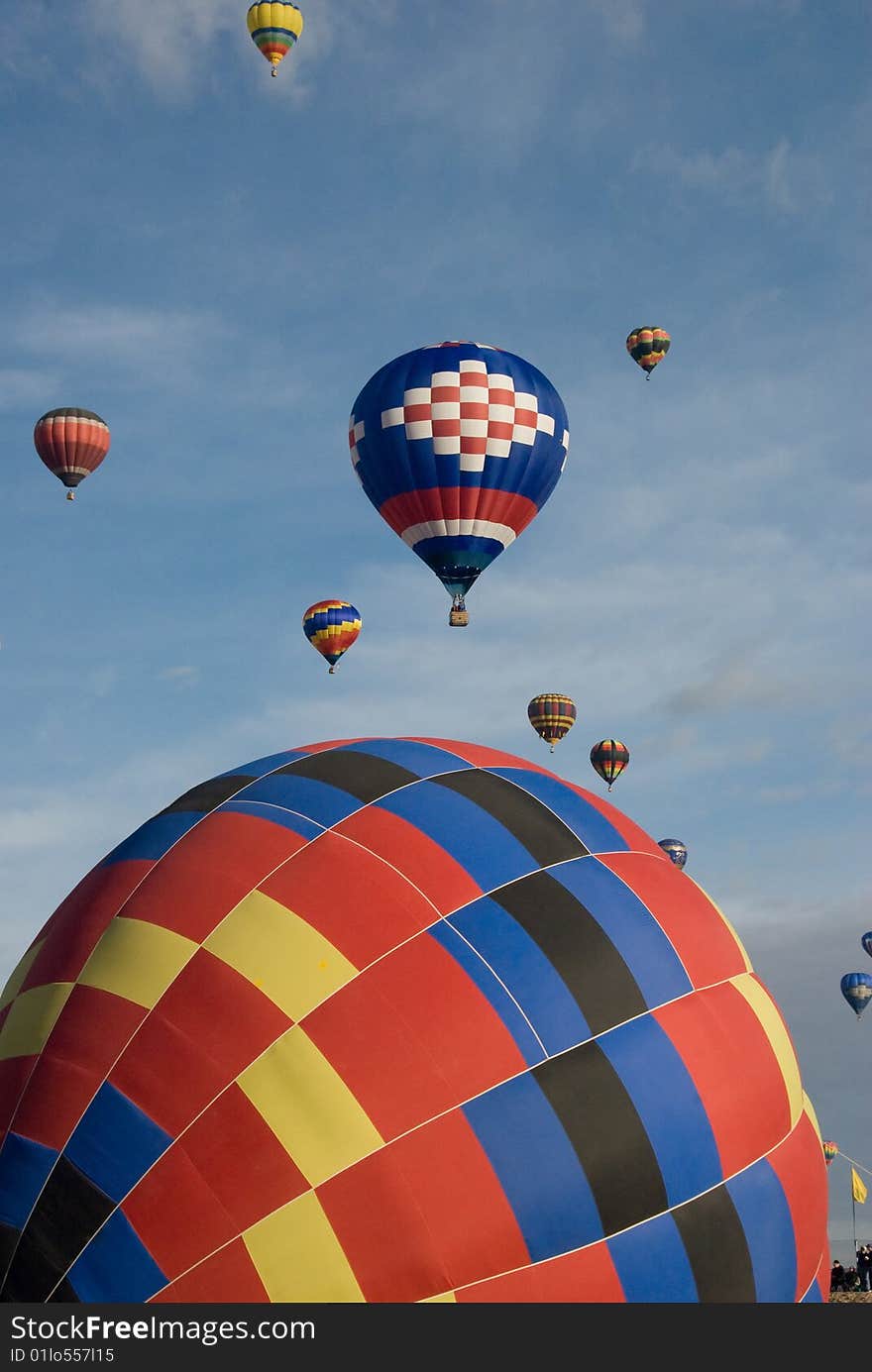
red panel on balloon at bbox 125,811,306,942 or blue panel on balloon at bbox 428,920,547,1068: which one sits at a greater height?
red panel on balloon at bbox 125,811,306,942

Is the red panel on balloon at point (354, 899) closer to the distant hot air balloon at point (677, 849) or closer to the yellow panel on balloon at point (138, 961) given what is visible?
the yellow panel on balloon at point (138, 961)

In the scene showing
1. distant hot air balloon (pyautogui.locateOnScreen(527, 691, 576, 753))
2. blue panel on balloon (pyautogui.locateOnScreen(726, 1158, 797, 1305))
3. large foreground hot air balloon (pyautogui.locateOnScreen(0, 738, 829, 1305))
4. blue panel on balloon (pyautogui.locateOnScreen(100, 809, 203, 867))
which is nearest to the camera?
large foreground hot air balloon (pyautogui.locateOnScreen(0, 738, 829, 1305))

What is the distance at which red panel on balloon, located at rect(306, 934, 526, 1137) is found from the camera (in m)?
6.83

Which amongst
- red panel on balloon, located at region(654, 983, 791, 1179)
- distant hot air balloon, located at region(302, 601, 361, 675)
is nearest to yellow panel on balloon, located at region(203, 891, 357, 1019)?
red panel on balloon, located at region(654, 983, 791, 1179)

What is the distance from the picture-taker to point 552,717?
43.2 m

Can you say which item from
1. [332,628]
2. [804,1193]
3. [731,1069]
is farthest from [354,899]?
[332,628]

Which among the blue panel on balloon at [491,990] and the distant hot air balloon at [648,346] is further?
the distant hot air balloon at [648,346]

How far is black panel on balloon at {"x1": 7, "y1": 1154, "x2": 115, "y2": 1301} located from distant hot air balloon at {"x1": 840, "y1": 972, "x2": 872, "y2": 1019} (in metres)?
51.8

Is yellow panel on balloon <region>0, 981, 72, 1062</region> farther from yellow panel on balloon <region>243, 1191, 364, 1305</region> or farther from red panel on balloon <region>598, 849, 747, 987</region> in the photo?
red panel on balloon <region>598, 849, 747, 987</region>

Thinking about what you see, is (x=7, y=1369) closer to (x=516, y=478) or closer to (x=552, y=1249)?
(x=552, y=1249)

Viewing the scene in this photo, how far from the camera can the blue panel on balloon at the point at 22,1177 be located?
6.64 metres

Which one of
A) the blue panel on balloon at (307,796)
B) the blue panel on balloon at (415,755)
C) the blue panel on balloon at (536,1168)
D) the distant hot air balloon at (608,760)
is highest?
the distant hot air balloon at (608,760)

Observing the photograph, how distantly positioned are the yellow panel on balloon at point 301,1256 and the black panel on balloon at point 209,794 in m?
2.35

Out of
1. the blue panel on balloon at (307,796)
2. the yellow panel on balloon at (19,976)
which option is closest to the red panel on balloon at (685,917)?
the blue panel on balloon at (307,796)
